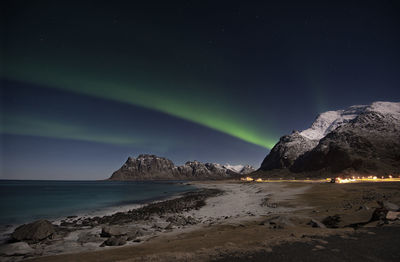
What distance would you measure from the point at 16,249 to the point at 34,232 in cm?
251

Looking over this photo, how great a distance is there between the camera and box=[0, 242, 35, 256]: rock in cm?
1434

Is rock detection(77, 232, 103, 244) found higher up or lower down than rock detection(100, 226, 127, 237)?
lower down

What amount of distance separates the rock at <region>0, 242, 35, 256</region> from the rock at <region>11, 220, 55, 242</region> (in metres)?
1.01

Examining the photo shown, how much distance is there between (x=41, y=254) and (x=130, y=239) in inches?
232

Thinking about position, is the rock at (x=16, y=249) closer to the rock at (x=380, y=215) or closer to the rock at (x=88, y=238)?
the rock at (x=88, y=238)

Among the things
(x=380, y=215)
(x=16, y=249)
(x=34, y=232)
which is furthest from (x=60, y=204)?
(x=380, y=215)

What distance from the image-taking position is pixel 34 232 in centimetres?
1752

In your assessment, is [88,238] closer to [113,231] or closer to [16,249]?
[113,231]

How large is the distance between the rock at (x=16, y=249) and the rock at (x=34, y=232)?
3.32 ft

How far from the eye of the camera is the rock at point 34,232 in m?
17.3

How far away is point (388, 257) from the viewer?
798cm

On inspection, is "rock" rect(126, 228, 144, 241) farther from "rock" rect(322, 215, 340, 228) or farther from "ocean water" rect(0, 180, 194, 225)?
"ocean water" rect(0, 180, 194, 225)

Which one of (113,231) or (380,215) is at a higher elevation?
(380,215)

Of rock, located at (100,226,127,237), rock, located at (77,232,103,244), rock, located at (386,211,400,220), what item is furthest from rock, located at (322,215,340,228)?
rock, located at (77,232,103,244)
